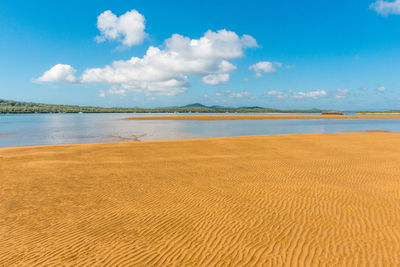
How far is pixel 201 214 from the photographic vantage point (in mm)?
9227

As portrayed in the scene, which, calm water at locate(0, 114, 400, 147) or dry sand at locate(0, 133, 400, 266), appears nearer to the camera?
dry sand at locate(0, 133, 400, 266)

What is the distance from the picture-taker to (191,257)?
6.51 metres

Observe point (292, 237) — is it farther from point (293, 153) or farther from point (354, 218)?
point (293, 153)

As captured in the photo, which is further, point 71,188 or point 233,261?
point 71,188

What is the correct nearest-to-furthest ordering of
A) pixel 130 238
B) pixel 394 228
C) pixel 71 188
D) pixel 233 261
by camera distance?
pixel 233 261 → pixel 130 238 → pixel 394 228 → pixel 71 188

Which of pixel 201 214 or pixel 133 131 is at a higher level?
pixel 133 131

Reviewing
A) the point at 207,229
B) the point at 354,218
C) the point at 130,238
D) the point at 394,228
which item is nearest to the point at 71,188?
the point at 130,238

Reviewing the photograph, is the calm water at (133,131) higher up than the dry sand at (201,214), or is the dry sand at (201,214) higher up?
the calm water at (133,131)

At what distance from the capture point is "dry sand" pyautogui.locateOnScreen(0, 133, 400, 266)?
6.59 metres

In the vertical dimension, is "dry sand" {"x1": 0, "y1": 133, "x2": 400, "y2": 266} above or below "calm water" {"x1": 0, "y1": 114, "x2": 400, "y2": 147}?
below

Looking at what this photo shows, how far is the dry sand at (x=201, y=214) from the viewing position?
21.6ft

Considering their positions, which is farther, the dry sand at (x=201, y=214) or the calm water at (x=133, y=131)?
the calm water at (x=133, y=131)

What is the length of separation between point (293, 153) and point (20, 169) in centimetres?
2363

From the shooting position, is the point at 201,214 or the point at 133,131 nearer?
the point at 201,214
